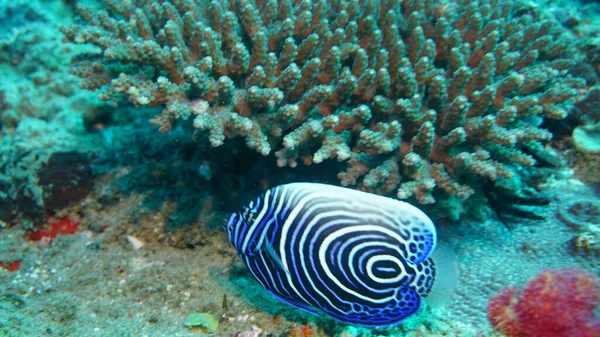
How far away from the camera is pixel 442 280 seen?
1.97 metres

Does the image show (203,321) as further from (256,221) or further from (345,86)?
(345,86)

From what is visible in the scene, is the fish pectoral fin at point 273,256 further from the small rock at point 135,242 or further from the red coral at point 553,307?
the small rock at point 135,242

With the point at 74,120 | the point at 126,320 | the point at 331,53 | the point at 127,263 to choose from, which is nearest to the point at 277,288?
the point at 126,320

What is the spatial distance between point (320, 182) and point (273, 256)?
4.85ft

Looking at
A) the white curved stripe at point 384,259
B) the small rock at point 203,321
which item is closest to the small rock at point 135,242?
the small rock at point 203,321

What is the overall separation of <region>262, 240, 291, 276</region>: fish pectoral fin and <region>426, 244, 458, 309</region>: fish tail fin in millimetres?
737

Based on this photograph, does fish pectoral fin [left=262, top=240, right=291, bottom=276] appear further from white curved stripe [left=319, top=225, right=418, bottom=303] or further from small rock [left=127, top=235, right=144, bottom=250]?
small rock [left=127, top=235, right=144, bottom=250]

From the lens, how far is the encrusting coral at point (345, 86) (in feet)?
9.26

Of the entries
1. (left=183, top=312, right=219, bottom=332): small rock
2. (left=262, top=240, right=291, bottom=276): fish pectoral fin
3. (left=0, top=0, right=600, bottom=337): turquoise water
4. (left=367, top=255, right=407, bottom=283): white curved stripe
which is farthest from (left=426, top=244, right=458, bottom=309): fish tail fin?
(left=183, top=312, right=219, bottom=332): small rock

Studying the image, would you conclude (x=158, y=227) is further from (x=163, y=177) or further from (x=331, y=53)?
(x=331, y=53)

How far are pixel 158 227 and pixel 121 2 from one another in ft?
7.22

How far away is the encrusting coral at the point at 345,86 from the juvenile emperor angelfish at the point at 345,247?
85 cm

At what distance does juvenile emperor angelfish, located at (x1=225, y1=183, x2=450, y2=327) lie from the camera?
1.87 m

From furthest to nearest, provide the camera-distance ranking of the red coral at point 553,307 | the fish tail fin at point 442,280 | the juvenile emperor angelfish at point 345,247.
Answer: the red coral at point 553,307 < the fish tail fin at point 442,280 < the juvenile emperor angelfish at point 345,247
